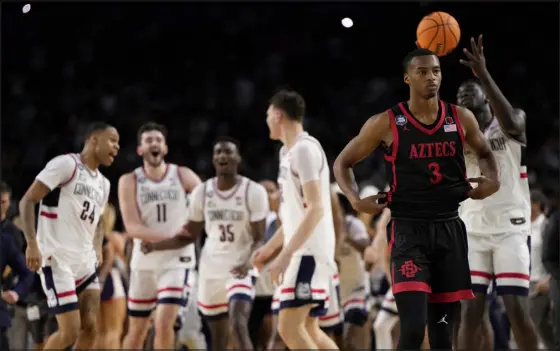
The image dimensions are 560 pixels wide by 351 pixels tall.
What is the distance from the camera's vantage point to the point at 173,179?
962cm

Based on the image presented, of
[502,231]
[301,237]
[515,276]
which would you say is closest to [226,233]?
[301,237]

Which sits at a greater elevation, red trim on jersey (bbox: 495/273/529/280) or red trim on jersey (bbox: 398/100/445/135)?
red trim on jersey (bbox: 398/100/445/135)

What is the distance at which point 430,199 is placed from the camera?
5.78 m

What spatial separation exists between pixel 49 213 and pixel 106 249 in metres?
2.29

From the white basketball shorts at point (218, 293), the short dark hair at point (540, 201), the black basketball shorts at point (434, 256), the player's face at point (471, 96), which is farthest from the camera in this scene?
the short dark hair at point (540, 201)

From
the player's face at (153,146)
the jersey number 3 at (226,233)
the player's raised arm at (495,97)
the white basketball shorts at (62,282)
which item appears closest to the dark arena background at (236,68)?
the player's face at (153,146)

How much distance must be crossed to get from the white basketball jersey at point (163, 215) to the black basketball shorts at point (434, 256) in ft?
13.1

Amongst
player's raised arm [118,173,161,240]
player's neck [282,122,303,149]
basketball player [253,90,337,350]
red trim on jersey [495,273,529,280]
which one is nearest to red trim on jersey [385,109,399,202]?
basketball player [253,90,337,350]

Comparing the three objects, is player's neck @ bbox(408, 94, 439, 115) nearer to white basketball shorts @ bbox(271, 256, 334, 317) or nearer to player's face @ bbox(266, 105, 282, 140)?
white basketball shorts @ bbox(271, 256, 334, 317)

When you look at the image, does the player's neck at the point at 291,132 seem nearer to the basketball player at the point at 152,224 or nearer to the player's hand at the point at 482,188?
the basketball player at the point at 152,224

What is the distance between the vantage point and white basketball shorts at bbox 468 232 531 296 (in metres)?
7.42

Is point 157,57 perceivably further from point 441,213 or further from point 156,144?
point 441,213

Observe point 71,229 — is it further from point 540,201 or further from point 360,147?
point 540,201

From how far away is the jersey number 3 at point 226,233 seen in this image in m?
9.13
